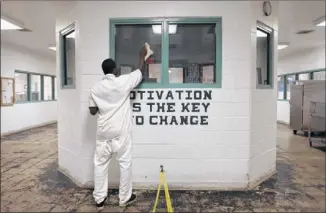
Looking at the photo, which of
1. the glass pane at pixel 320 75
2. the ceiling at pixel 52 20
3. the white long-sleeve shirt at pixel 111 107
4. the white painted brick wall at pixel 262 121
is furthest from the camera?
the glass pane at pixel 320 75

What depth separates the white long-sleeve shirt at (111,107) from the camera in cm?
283

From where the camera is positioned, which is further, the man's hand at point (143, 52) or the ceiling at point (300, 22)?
the ceiling at point (300, 22)

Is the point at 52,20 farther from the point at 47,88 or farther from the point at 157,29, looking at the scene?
the point at 47,88

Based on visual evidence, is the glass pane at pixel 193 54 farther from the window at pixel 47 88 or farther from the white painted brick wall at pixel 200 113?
the window at pixel 47 88

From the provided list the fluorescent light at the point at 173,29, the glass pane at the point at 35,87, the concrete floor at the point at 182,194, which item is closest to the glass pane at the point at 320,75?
the concrete floor at the point at 182,194

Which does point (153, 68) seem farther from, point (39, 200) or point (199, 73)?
point (39, 200)

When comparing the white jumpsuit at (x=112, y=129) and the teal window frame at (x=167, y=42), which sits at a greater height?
the teal window frame at (x=167, y=42)

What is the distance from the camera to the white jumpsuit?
2.84m

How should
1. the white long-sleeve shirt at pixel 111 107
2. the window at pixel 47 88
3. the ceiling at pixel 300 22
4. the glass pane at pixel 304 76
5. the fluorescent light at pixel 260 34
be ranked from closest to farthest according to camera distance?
the white long-sleeve shirt at pixel 111 107 → the fluorescent light at pixel 260 34 → the ceiling at pixel 300 22 → the glass pane at pixel 304 76 → the window at pixel 47 88

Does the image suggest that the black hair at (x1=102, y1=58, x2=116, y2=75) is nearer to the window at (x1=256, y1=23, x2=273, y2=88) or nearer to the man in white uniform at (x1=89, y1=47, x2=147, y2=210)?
the man in white uniform at (x1=89, y1=47, x2=147, y2=210)

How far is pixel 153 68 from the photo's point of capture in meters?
3.40

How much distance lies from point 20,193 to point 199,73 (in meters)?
2.74

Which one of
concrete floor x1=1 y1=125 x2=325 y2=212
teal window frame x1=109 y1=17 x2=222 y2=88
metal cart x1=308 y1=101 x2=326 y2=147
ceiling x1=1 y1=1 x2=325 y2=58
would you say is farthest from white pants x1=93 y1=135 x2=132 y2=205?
metal cart x1=308 y1=101 x2=326 y2=147

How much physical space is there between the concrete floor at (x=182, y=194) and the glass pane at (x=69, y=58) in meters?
1.48
